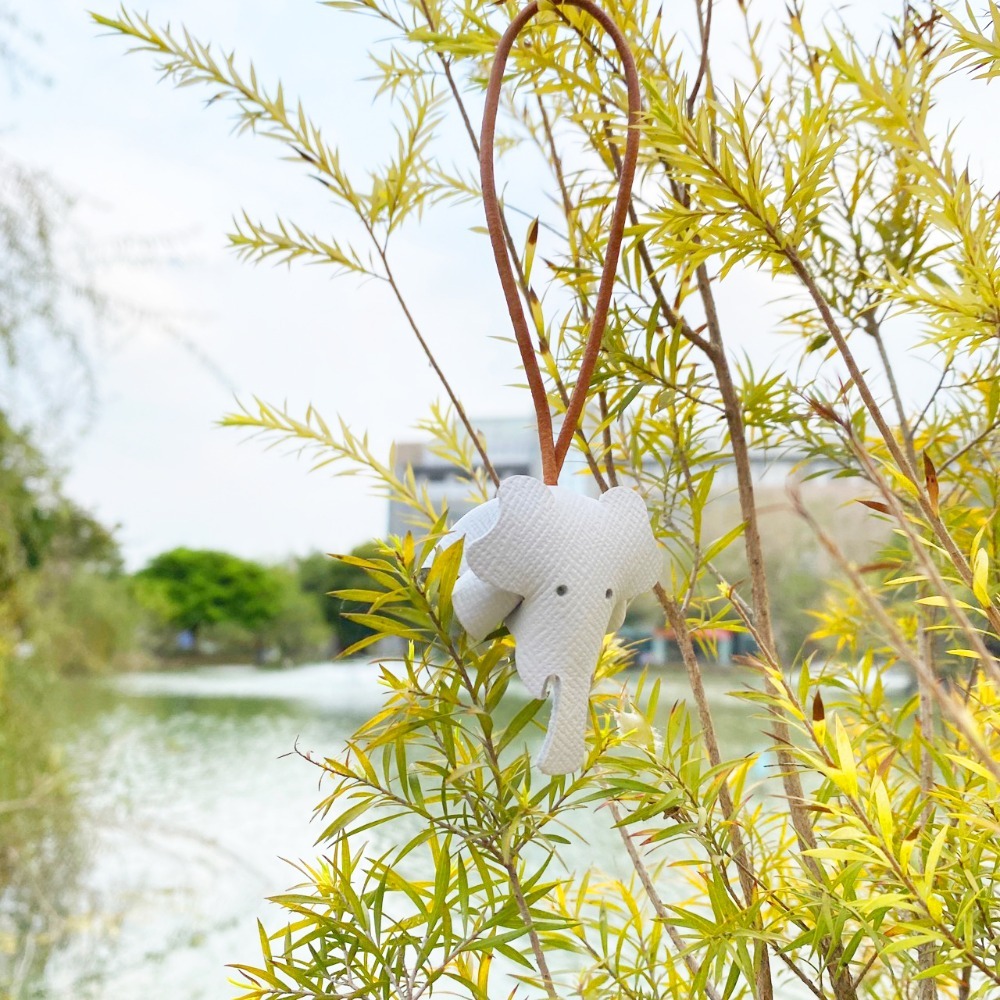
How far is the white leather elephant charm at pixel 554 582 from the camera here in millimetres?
347

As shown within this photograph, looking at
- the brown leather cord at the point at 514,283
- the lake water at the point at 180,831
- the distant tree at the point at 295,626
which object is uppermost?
the brown leather cord at the point at 514,283

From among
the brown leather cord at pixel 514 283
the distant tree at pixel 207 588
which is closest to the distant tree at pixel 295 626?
the distant tree at pixel 207 588

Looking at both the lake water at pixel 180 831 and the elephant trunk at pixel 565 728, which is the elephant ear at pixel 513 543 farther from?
the lake water at pixel 180 831

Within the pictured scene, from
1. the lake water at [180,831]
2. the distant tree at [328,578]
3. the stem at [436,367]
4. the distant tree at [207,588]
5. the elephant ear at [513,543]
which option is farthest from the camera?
the distant tree at [207,588]

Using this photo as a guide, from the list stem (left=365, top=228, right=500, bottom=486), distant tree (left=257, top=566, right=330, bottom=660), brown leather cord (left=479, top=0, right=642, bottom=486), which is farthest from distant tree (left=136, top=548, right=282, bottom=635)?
brown leather cord (left=479, top=0, right=642, bottom=486)

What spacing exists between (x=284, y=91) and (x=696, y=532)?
0.40 m

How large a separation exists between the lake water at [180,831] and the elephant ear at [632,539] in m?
1.19

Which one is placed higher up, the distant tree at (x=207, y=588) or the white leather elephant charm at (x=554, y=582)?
the distant tree at (x=207, y=588)

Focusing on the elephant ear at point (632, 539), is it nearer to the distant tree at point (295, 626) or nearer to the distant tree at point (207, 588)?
the distant tree at point (295, 626)

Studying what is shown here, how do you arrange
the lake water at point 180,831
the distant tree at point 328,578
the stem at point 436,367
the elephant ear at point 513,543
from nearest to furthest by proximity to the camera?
the elephant ear at point 513,543 → the stem at point 436,367 → the lake water at point 180,831 → the distant tree at point 328,578

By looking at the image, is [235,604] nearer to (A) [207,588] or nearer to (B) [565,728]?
(A) [207,588]

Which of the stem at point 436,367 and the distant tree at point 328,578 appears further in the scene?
the distant tree at point 328,578

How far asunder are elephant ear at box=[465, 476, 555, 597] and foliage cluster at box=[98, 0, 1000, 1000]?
18mm

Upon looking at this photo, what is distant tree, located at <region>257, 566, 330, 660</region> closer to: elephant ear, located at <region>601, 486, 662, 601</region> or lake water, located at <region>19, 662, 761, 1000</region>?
lake water, located at <region>19, 662, 761, 1000</region>
